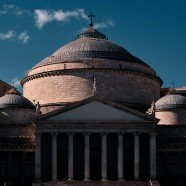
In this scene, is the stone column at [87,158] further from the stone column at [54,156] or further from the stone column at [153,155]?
the stone column at [153,155]

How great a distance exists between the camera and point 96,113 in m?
58.9

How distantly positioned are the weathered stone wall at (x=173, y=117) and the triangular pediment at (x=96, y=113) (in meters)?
8.25

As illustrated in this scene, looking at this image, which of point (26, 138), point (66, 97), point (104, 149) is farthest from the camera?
point (66, 97)

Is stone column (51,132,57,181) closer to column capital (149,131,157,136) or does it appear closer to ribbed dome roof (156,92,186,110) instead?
column capital (149,131,157,136)

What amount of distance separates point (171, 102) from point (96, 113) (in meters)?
11.4

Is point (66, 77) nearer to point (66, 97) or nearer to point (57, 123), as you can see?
point (66, 97)

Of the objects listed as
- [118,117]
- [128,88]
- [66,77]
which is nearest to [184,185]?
[118,117]

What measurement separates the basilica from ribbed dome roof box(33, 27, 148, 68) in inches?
5.4

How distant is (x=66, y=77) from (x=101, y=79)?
4.10 metres

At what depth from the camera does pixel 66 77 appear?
69500 millimetres

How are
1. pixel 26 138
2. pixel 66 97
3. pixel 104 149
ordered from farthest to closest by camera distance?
pixel 66 97
pixel 26 138
pixel 104 149

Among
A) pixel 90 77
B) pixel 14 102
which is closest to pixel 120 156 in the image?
pixel 90 77

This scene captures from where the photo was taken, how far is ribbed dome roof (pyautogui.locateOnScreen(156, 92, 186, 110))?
217 feet

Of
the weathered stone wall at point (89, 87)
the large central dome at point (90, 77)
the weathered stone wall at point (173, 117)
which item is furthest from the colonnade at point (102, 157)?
the weathered stone wall at point (89, 87)
